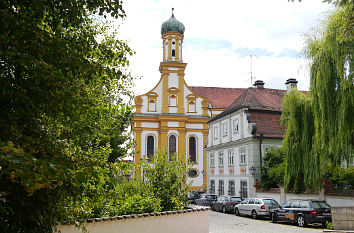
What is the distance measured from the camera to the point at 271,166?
2736 cm

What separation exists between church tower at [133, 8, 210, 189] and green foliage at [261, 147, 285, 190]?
2232 cm

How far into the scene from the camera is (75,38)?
247 inches

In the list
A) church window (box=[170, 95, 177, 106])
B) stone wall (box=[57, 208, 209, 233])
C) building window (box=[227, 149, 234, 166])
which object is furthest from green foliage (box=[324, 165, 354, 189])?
church window (box=[170, 95, 177, 106])

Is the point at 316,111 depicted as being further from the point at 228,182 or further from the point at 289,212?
the point at 228,182

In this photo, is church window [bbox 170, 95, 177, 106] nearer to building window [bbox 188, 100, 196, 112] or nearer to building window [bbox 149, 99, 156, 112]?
building window [bbox 188, 100, 196, 112]

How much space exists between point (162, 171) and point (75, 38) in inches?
336

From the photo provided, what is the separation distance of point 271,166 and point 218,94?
33901 millimetres

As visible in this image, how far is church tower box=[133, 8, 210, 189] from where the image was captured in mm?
50156

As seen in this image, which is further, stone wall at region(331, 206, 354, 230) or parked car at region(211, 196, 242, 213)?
parked car at region(211, 196, 242, 213)

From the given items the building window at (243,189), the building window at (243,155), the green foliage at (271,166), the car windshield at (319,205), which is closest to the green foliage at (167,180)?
the car windshield at (319,205)

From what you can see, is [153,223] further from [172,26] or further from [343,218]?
[172,26]

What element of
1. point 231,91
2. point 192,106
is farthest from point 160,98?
point 231,91

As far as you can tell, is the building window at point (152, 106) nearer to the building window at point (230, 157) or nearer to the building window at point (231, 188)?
the building window at point (230, 157)

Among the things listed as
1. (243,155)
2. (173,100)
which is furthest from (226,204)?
(173,100)
